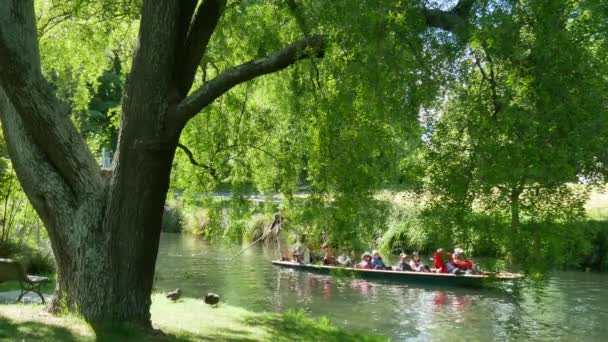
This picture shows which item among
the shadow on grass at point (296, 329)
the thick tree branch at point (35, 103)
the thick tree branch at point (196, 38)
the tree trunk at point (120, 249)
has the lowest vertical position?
the shadow on grass at point (296, 329)

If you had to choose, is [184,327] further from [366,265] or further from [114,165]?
[366,265]

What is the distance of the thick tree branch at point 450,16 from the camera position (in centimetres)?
642

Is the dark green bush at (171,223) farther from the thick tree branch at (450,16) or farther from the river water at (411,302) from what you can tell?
the thick tree branch at (450,16)

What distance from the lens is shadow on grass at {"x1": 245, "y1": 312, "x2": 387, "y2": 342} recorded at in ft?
29.0

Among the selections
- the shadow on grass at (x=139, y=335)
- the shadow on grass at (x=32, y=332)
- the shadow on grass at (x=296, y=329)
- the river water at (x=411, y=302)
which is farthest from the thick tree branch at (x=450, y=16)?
the river water at (x=411, y=302)

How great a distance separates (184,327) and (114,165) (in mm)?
2199

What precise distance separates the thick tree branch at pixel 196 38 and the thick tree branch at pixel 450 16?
2244 mm

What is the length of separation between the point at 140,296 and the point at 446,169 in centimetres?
342

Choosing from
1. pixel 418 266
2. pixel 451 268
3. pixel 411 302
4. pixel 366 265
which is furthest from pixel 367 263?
pixel 411 302

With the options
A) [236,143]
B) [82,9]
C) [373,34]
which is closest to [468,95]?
[373,34]

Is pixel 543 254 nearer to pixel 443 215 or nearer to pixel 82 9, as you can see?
pixel 443 215

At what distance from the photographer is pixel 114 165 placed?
6.94 m

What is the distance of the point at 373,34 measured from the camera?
236 inches

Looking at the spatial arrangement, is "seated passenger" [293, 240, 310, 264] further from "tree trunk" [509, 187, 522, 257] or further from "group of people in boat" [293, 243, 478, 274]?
"tree trunk" [509, 187, 522, 257]
